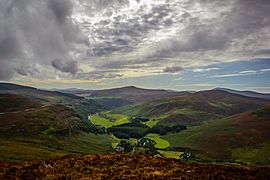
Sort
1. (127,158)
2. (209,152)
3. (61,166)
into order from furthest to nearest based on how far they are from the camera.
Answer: (209,152) → (127,158) → (61,166)

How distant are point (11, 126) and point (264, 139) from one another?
7264 inches

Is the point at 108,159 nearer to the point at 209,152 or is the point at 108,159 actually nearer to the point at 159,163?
the point at 159,163

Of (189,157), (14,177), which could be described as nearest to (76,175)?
(14,177)

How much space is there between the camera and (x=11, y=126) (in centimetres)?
19175

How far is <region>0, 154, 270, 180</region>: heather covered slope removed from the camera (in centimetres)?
2844

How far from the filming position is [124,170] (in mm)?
31562

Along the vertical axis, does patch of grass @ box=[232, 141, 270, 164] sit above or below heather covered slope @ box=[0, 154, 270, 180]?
below

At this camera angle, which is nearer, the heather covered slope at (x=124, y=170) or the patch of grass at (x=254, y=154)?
the heather covered slope at (x=124, y=170)

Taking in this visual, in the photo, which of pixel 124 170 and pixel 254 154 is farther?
pixel 254 154

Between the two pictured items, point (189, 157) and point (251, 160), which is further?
point (189, 157)

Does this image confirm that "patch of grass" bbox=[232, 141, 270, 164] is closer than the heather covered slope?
No

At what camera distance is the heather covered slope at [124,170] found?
2844 cm

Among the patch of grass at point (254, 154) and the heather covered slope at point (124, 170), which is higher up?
the heather covered slope at point (124, 170)

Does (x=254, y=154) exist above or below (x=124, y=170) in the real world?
below
